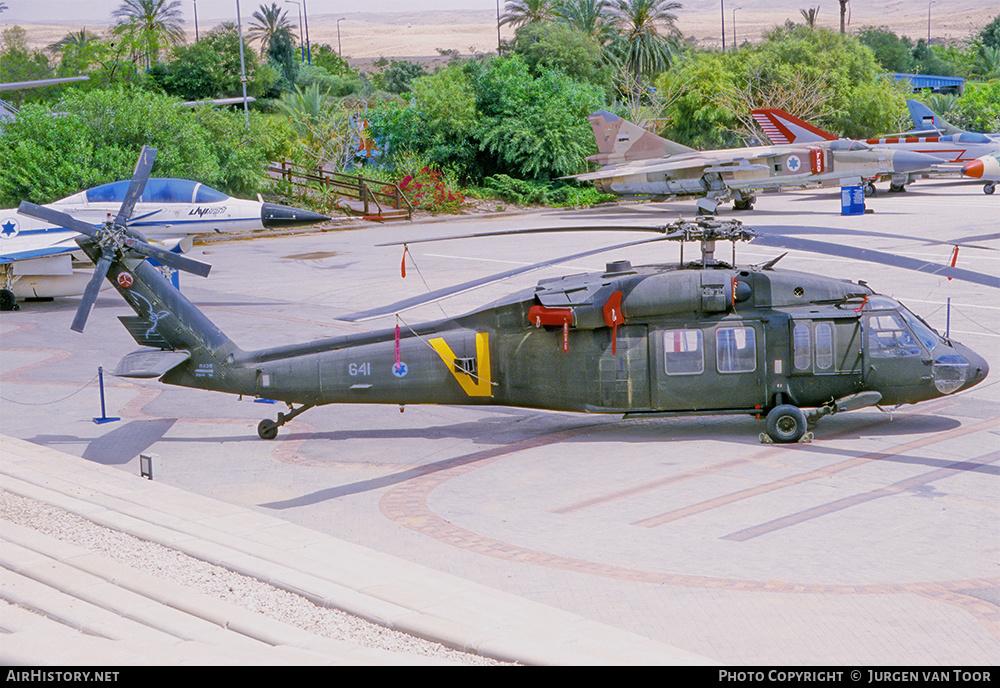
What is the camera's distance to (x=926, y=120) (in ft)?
163

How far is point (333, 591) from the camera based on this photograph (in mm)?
7238

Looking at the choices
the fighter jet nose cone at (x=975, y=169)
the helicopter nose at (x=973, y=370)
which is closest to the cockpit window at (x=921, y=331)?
the helicopter nose at (x=973, y=370)

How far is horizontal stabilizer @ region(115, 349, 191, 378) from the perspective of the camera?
514 inches

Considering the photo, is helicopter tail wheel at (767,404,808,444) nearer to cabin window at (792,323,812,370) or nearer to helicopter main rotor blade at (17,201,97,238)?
cabin window at (792,323,812,370)

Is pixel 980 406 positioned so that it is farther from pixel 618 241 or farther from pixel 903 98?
pixel 903 98

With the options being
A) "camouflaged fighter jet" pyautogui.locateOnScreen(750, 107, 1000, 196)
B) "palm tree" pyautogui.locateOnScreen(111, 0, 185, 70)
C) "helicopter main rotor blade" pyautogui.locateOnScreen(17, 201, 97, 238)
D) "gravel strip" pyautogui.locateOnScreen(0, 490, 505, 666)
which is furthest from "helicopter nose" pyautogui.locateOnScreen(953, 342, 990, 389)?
"palm tree" pyautogui.locateOnScreen(111, 0, 185, 70)

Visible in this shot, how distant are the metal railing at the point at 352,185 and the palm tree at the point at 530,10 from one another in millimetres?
30504

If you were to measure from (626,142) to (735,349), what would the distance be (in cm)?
3021

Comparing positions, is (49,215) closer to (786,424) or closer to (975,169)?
(786,424)

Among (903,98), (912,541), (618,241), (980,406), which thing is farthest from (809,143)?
(912,541)

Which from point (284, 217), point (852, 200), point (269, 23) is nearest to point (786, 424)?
point (284, 217)

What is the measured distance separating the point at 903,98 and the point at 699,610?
2159 inches

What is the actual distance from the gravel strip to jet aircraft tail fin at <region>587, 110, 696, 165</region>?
34.8 m

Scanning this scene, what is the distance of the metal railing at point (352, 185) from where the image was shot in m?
44.8
